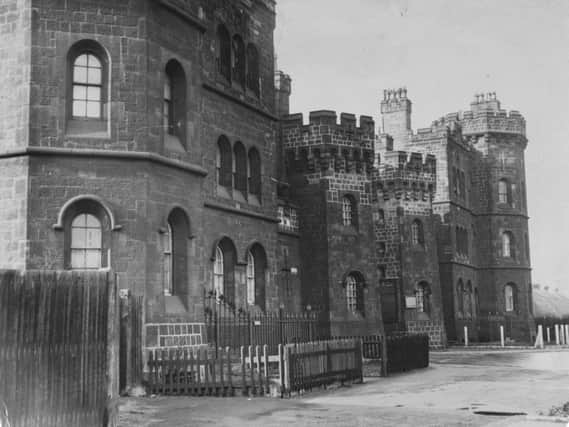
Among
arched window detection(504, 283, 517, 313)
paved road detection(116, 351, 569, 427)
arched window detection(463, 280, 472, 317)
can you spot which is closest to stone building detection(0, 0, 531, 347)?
arched window detection(463, 280, 472, 317)

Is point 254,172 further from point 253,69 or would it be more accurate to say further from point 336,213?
point 336,213

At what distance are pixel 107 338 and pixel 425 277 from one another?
3314 cm

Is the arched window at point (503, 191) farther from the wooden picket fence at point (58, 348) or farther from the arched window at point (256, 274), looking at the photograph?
the wooden picket fence at point (58, 348)

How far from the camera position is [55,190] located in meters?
19.1

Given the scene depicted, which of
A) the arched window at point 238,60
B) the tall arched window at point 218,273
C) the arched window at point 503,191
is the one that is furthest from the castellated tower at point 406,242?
the tall arched window at point 218,273

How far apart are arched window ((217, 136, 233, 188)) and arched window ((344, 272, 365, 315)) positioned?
9517 millimetres

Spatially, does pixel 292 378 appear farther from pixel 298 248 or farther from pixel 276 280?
pixel 298 248

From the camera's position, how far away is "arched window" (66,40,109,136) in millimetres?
19781

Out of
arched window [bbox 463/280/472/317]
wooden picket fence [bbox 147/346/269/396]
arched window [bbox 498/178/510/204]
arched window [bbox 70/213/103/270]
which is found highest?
arched window [bbox 498/178/510/204]

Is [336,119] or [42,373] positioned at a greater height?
[336,119]

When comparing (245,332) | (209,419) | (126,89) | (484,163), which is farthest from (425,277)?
(209,419)

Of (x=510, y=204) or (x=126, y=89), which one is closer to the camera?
(x=126, y=89)

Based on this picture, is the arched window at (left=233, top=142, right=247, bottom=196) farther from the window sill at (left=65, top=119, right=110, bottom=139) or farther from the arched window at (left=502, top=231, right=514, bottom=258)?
the arched window at (left=502, top=231, right=514, bottom=258)

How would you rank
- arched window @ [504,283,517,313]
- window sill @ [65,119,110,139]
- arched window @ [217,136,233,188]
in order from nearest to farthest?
window sill @ [65,119,110,139] → arched window @ [217,136,233,188] → arched window @ [504,283,517,313]
